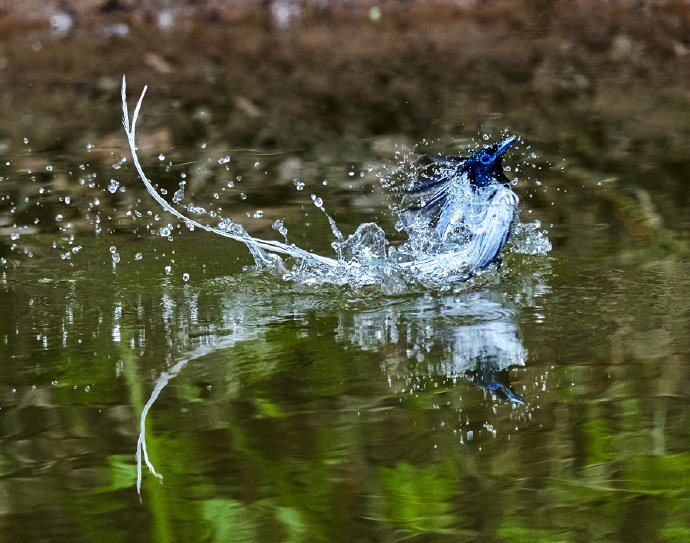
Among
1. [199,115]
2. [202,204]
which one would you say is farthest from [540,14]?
[202,204]

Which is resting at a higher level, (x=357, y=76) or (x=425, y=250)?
(x=357, y=76)

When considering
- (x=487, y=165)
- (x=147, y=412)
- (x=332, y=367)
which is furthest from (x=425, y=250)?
(x=147, y=412)

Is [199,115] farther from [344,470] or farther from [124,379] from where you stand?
[344,470]

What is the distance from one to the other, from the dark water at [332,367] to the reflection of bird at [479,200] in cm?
14

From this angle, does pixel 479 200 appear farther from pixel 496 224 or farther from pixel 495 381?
pixel 495 381

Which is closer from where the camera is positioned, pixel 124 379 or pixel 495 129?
pixel 124 379

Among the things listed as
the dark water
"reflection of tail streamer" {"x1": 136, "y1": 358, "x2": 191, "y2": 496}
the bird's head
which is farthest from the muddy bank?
"reflection of tail streamer" {"x1": 136, "y1": 358, "x2": 191, "y2": 496}

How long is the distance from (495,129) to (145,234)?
2.86m

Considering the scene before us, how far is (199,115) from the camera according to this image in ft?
27.8

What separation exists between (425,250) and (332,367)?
1.06 metres

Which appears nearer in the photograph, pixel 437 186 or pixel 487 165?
pixel 487 165

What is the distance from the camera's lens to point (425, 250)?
4.72 metres

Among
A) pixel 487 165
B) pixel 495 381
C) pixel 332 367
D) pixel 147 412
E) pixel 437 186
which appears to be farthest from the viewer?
pixel 437 186

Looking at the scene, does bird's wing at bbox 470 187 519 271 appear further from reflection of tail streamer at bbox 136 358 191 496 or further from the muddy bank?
the muddy bank
